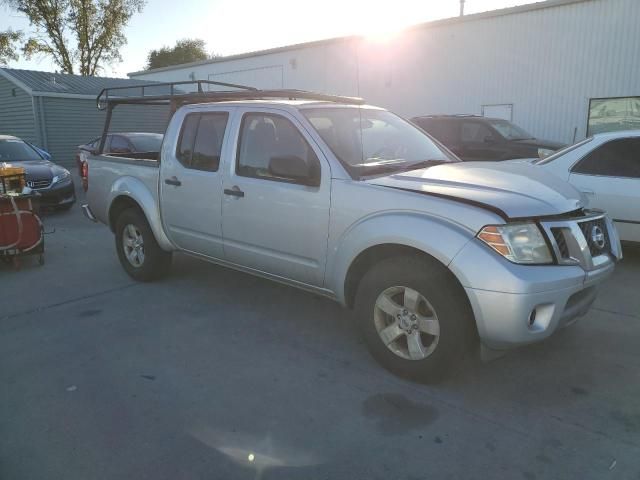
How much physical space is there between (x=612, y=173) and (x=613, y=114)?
9.81 m

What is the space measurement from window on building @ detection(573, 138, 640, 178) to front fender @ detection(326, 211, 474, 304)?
12.4 feet

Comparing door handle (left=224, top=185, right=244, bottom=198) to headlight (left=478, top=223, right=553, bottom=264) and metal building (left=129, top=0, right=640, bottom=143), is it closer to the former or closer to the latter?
headlight (left=478, top=223, right=553, bottom=264)

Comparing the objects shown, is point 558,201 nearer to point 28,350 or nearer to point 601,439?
point 601,439

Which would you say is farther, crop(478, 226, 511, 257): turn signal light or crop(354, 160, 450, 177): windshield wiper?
crop(354, 160, 450, 177): windshield wiper

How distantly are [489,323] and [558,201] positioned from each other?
939 mm

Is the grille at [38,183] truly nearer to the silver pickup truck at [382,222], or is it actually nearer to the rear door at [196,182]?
the silver pickup truck at [382,222]

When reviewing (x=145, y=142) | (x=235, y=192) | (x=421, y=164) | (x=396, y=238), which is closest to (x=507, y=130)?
(x=145, y=142)

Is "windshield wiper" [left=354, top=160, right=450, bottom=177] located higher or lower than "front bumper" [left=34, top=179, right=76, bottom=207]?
higher

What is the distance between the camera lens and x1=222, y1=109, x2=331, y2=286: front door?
3.75 m

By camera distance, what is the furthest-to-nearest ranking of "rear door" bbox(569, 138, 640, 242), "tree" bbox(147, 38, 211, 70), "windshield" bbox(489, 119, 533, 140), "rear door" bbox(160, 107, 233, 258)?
"tree" bbox(147, 38, 211, 70) < "windshield" bbox(489, 119, 533, 140) < "rear door" bbox(569, 138, 640, 242) < "rear door" bbox(160, 107, 233, 258)

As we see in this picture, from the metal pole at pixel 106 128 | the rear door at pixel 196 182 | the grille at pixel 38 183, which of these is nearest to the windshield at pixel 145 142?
the grille at pixel 38 183

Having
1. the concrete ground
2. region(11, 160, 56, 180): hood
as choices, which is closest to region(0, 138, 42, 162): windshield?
region(11, 160, 56, 180): hood

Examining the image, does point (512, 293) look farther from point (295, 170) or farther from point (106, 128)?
point (106, 128)

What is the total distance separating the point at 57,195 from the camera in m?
9.72
